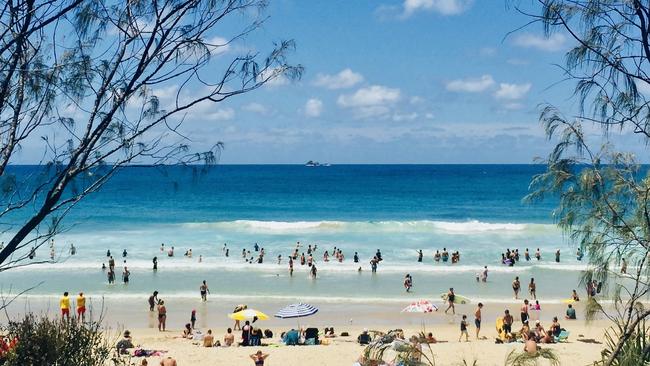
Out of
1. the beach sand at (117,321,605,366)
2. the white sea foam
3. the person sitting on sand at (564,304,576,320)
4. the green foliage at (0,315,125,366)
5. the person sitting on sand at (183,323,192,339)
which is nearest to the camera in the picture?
the green foliage at (0,315,125,366)

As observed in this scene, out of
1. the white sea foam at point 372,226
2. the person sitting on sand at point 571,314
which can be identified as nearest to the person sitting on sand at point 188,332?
the person sitting on sand at point 571,314

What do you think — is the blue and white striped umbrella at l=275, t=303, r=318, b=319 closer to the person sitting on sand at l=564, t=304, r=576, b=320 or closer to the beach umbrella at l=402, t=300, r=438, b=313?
the beach umbrella at l=402, t=300, r=438, b=313

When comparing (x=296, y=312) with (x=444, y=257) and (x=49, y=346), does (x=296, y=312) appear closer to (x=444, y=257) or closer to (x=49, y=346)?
(x=49, y=346)

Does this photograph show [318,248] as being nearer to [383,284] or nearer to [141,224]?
[383,284]

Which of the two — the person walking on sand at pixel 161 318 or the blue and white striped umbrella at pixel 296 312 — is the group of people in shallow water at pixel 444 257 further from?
the person walking on sand at pixel 161 318

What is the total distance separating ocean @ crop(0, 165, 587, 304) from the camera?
78.2 feet

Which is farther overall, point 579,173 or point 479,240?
point 479,240

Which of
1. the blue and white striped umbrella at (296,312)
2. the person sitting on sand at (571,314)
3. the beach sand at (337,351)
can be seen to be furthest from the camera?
the person sitting on sand at (571,314)

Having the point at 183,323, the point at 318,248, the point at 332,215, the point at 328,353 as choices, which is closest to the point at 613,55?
the point at 328,353

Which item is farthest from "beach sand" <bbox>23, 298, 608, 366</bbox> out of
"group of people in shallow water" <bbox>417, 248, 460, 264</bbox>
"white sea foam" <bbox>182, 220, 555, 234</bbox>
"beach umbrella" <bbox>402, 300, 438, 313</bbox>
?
"white sea foam" <bbox>182, 220, 555, 234</bbox>

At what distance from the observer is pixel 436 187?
90.5 m

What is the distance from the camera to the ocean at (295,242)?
23.8 meters

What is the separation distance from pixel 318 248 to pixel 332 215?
64.6 feet

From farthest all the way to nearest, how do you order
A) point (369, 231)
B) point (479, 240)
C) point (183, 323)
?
point (369, 231) < point (479, 240) < point (183, 323)
